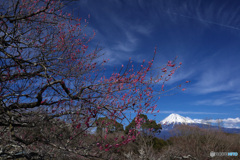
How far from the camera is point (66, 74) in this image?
5348 mm

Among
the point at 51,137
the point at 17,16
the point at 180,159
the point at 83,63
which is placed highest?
the point at 17,16

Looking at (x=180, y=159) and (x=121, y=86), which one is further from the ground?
(x=121, y=86)

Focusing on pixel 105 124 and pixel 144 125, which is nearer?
pixel 105 124

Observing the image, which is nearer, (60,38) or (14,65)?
(14,65)

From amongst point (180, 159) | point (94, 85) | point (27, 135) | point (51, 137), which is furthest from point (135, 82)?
point (180, 159)

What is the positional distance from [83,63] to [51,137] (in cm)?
282

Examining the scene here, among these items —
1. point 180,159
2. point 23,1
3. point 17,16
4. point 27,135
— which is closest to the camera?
point 17,16

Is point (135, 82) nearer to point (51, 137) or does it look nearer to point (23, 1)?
point (51, 137)

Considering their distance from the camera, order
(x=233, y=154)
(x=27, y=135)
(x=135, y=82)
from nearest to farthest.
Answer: (x=135, y=82) → (x=27, y=135) → (x=233, y=154)

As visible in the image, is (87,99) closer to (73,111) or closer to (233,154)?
(73,111)

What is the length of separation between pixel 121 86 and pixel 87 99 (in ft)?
3.46

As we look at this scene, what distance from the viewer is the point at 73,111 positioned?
16.4 feet

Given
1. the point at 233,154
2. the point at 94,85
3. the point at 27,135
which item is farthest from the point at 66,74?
the point at 233,154

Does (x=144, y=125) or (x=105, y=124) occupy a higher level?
(x=144, y=125)
